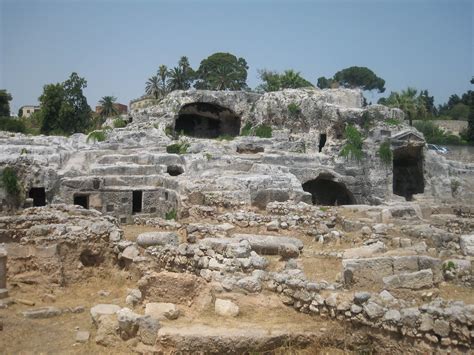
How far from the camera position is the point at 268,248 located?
347 inches

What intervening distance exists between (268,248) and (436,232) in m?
3.80

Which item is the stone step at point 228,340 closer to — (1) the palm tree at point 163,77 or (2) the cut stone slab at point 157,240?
(2) the cut stone slab at point 157,240

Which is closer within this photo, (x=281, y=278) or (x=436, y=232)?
(x=281, y=278)

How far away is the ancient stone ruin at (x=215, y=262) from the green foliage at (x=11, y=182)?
12cm

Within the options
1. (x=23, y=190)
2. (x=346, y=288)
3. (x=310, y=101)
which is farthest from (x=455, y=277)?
(x=310, y=101)

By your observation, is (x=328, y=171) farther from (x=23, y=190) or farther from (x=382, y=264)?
(x=382, y=264)

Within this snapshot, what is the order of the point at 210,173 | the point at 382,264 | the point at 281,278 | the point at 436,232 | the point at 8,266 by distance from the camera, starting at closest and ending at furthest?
the point at 281,278, the point at 382,264, the point at 8,266, the point at 436,232, the point at 210,173

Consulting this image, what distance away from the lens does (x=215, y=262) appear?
24.9 feet

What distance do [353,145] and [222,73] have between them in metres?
25.0

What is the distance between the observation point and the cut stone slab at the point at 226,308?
252 inches

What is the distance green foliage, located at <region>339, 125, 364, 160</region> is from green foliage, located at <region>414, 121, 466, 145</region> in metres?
18.0

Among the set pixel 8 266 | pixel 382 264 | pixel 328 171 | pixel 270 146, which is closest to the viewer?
pixel 382 264

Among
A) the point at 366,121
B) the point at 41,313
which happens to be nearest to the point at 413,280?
the point at 41,313

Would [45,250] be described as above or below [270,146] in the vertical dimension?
below
